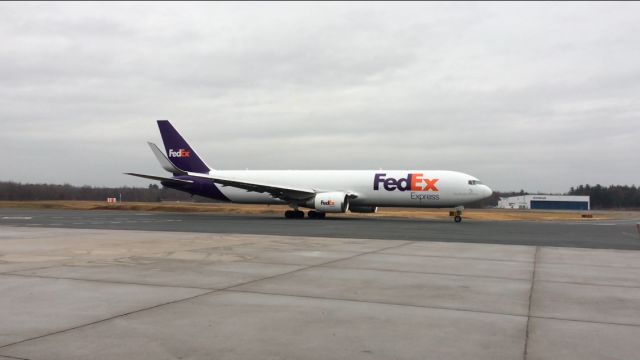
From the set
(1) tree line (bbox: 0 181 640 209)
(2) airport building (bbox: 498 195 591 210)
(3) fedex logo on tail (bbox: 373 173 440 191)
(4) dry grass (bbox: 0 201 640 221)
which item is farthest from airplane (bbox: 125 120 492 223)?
(2) airport building (bbox: 498 195 591 210)

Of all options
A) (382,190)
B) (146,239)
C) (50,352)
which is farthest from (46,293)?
(382,190)

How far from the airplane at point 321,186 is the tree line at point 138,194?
5477 cm

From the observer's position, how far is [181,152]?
38.5m

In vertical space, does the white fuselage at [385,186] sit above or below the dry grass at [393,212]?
above

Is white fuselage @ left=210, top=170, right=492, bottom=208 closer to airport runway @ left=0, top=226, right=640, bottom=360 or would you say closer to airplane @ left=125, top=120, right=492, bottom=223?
airplane @ left=125, top=120, right=492, bottom=223

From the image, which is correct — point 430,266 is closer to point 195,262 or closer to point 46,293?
point 195,262

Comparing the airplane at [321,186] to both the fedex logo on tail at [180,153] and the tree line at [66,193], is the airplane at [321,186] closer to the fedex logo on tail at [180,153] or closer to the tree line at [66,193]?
the fedex logo on tail at [180,153]

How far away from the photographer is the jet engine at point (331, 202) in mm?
30953

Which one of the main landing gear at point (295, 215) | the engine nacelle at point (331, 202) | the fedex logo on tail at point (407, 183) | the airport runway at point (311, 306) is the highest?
the fedex logo on tail at point (407, 183)

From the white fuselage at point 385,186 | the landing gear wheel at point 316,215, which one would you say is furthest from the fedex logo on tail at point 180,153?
the landing gear wheel at point 316,215

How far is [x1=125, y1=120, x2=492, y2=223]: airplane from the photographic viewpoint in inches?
1221

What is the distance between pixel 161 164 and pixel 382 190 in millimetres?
16891

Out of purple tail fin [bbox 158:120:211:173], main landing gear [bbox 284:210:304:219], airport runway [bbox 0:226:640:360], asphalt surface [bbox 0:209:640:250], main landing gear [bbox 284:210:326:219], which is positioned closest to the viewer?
airport runway [bbox 0:226:640:360]

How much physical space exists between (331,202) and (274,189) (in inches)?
157
